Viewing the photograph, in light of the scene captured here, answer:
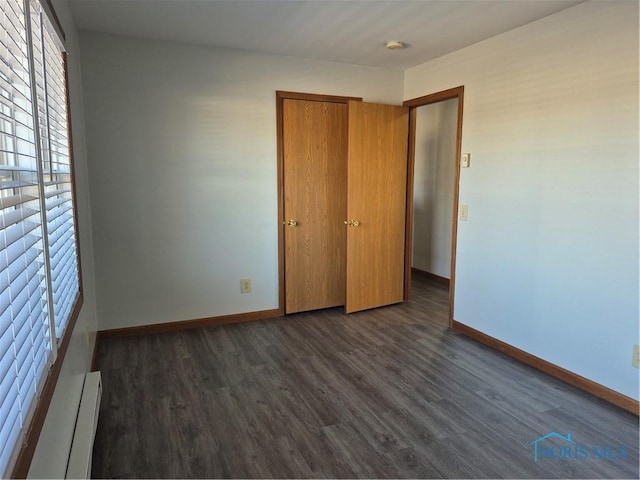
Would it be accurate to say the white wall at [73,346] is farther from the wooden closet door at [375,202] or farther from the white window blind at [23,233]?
the wooden closet door at [375,202]

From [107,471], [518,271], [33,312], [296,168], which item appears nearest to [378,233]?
[296,168]

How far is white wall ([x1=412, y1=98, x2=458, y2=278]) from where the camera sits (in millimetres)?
5087

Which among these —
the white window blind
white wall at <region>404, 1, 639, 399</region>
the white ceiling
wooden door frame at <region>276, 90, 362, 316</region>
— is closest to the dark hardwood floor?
white wall at <region>404, 1, 639, 399</region>

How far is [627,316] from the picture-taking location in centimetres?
239

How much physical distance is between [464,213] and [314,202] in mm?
1348

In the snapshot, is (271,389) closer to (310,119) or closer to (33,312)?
(33,312)

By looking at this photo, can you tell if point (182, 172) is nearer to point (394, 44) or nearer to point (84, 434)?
point (394, 44)

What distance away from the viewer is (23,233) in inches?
42.6

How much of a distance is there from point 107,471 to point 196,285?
187cm

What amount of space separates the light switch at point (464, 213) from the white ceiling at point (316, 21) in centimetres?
129

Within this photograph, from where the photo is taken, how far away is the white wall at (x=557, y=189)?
2377mm

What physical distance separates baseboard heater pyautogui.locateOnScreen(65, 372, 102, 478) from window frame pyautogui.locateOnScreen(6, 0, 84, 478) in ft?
1.17
